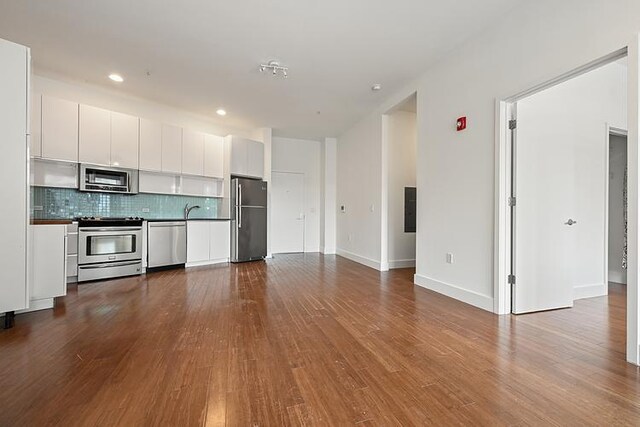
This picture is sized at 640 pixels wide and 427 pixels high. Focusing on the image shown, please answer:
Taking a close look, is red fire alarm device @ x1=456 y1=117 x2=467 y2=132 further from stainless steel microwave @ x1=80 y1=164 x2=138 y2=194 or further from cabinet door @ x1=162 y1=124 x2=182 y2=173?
stainless steel microwave @ x1=80 y1=164 x2=138 y2=194

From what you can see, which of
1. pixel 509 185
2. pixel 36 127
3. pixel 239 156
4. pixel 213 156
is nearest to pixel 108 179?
pixel 36 127

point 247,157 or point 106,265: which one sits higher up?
point 247,157

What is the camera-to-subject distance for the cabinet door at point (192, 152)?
4918mm

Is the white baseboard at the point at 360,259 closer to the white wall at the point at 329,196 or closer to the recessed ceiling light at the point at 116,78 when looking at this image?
the white wall at the point at 329,196

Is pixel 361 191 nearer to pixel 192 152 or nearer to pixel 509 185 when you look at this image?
pixel 509 185

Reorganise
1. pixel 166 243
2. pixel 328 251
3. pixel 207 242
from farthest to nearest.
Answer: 1. pixel 328 251
2. pixel 207 242
3. pixel 166 243

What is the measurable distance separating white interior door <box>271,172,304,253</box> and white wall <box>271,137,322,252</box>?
133mm

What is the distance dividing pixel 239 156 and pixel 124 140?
1892mm

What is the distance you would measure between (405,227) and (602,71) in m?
3.28

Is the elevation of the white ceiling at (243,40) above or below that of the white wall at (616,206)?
above

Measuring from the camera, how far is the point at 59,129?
368 cm

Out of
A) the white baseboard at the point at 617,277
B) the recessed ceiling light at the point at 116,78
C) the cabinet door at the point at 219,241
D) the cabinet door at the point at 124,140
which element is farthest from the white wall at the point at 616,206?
the cabinet door at the point at 124,140

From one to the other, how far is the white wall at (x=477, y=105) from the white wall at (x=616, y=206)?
2.81 metres

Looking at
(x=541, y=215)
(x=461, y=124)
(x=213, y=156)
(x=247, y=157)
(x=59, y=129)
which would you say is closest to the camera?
(x=541, y=215)
